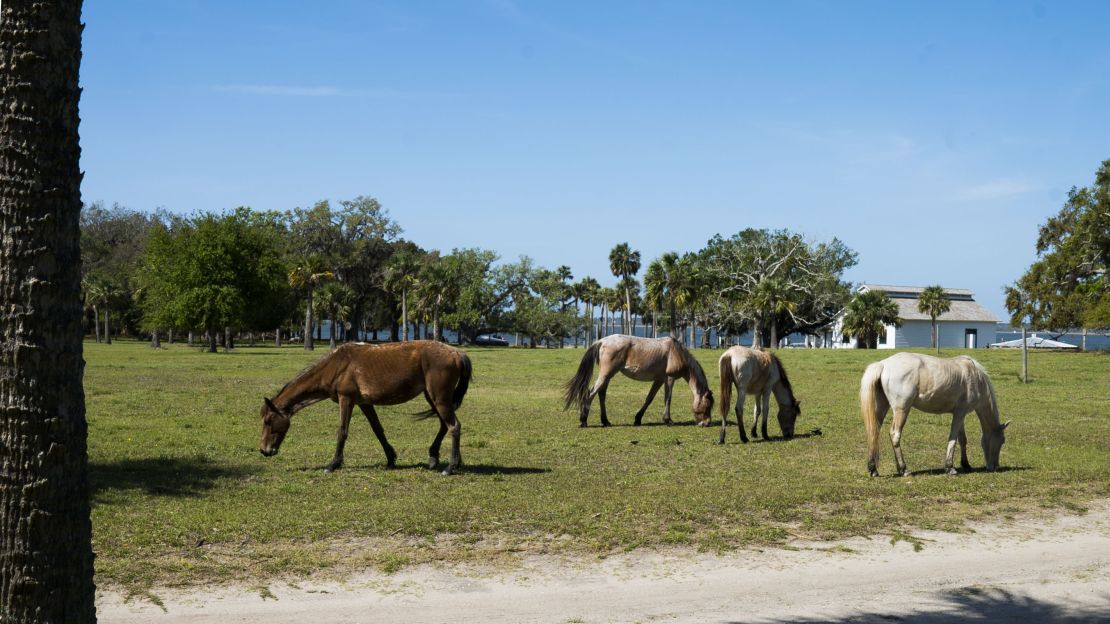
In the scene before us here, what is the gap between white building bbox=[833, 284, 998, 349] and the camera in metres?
89.2

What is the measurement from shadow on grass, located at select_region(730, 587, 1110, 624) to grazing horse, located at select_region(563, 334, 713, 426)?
38.2 feet

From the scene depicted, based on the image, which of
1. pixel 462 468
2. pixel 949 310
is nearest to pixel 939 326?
pixel 949 310

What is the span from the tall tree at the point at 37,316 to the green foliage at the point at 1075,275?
188ft

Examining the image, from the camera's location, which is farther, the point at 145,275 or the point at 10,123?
the point at 145,275

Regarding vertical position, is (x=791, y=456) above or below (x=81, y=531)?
below

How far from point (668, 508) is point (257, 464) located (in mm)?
6684

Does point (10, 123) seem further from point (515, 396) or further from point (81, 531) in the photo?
point (515, 396)

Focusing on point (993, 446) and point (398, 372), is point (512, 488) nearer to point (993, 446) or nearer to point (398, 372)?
point (398, 372)

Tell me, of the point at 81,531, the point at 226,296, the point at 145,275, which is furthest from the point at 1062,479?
the point at 145,275

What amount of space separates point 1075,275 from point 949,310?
91.0 feet

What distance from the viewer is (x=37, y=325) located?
13.9ft

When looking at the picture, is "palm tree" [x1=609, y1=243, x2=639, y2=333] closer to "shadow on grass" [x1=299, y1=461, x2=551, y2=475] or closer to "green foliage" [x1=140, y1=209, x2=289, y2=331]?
"green foliage" [x1=140, y1=209, x2=289, y2=331]

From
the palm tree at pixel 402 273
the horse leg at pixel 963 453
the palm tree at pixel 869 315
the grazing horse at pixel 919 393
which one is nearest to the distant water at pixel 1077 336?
the palm tree at pixel 869 315

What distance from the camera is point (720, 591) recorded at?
7684 mm
